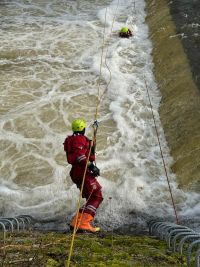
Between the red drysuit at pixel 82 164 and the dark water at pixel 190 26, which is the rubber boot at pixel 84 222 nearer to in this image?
the red drysuit at pixel 82 164

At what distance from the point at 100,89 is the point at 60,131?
2.99 m

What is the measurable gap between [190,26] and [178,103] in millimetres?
5951

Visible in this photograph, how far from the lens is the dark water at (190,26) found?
488 inches

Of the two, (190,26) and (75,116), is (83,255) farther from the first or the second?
(190,26)

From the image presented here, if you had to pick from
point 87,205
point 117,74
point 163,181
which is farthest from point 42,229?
point 117,74

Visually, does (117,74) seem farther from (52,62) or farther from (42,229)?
(42,229)

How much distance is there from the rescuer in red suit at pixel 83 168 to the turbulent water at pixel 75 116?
0.94 metres

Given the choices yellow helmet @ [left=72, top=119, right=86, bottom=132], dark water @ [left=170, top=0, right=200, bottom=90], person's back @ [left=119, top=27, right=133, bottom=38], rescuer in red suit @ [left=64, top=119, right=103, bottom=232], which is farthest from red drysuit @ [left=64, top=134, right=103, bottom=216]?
person's back @ [left=119, top=27, right=133, bottom=38]

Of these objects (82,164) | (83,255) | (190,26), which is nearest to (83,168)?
(82,164)

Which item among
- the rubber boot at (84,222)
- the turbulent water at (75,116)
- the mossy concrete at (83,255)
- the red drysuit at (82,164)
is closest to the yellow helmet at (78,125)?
the red drysuit at (82,164)

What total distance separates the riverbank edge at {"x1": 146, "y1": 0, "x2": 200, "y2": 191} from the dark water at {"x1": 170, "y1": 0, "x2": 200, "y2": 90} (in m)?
0.20

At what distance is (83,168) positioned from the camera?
611 cm

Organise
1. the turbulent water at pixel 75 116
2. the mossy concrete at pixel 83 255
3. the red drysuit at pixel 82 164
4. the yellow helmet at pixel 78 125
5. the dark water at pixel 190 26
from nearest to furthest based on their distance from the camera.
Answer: the mossy concrete at pixel 83 255, the red drysuit at pixel 82 164, the yellow helmet at pixel 78 125, the turbulent water at pixel 75 116, the dark water at pixel 190 26

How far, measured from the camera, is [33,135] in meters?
10.2
